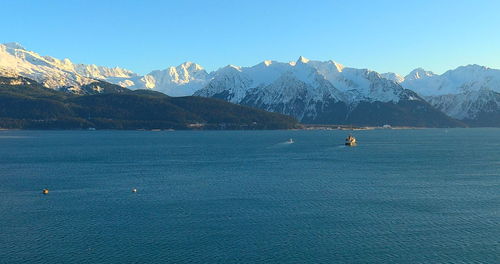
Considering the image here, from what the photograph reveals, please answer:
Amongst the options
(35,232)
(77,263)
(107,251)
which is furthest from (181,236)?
(35,232)

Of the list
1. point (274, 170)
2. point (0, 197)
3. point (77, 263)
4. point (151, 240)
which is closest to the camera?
point (77, 263)

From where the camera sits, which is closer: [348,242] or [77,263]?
[77,263]

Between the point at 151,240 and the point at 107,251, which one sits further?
the point at 151,240

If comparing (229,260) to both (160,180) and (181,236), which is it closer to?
(181,236)

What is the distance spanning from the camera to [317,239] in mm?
96000

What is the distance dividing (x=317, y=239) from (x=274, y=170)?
104038 mm

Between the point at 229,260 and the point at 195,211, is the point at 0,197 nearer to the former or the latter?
the point at 195,211

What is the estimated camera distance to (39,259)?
276 feet

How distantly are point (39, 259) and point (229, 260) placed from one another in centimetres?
3036

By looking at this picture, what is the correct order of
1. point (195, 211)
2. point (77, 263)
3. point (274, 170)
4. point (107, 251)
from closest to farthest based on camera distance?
point (77, 263)
point (107, 251)
point (195, 211)
point (274, 170)

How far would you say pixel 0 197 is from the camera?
5428 inches

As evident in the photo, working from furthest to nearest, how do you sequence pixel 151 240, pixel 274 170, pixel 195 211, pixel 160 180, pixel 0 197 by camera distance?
pixel 274 170
pixel 160 180
pixel 0 197
pixel 195 211
pixel 151 240

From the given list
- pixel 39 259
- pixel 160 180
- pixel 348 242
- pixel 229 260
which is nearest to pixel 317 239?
pixel 348 242

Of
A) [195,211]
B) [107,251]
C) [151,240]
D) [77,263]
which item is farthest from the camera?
[195,211]
